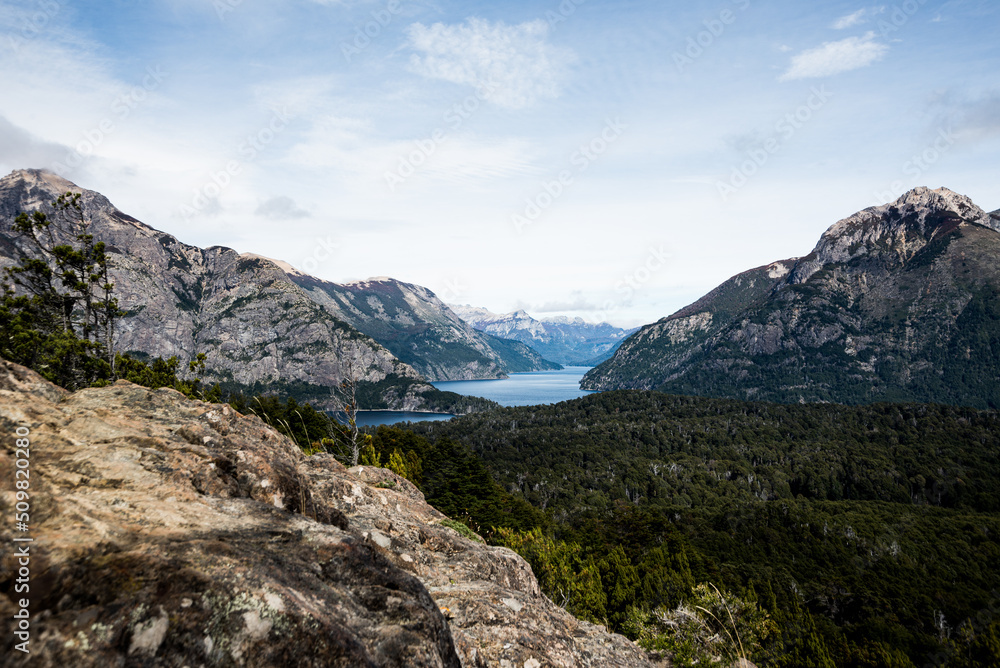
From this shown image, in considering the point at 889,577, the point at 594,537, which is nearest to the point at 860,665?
the point at 594,537

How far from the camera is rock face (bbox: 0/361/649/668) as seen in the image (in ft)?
14.5

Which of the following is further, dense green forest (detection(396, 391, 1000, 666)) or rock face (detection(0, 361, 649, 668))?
dense green forest (detection(396, 391, 1000, 666))

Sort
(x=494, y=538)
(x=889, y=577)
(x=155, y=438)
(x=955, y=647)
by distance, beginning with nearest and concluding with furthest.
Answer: (x=155, y=438) → (x=494, y=538) → (x=955, y=647) → (x=889, y=577)

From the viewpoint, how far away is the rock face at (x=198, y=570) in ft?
14.5

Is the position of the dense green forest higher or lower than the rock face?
lower

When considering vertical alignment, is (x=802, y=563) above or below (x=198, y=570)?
below

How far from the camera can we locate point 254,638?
518cm

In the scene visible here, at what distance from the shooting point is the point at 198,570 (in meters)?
5.34

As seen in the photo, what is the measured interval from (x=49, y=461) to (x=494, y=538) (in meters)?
52.9

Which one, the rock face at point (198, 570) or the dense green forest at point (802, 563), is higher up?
the rock face at point (198, 570)

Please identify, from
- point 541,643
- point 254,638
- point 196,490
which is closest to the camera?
point 254,638

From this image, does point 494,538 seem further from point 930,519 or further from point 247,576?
point 930,519

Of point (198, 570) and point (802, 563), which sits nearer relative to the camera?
point (198, 570)

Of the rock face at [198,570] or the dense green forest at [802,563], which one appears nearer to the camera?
the rock face at [198,570]
